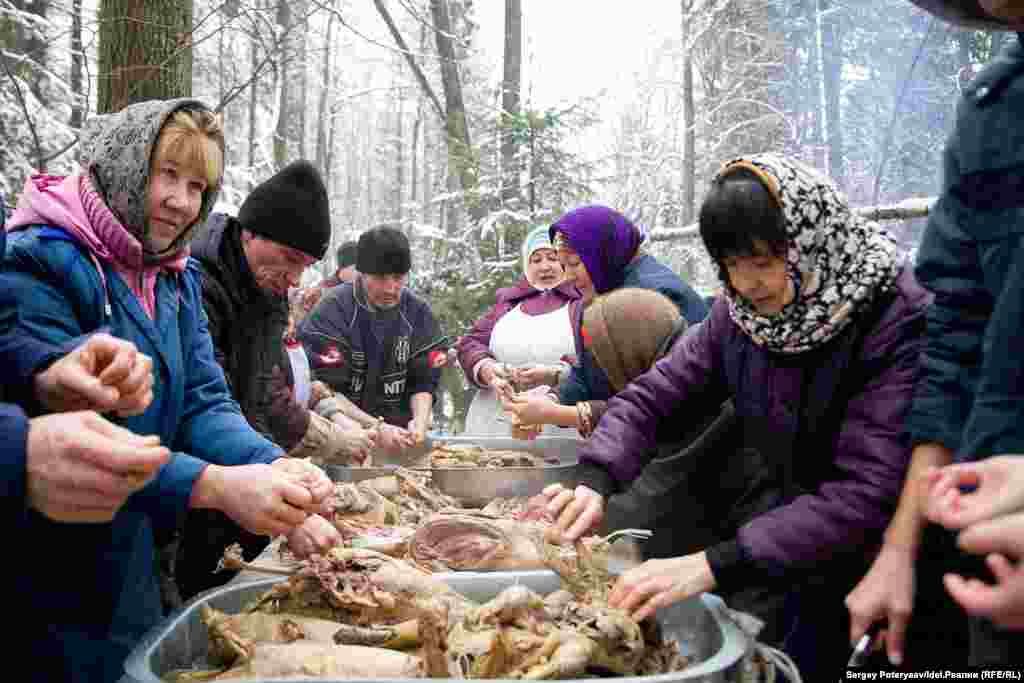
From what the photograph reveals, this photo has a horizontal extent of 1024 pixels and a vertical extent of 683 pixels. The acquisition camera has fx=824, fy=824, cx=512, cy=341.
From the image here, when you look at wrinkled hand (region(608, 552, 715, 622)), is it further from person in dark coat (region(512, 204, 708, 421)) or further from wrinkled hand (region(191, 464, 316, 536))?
person in dark coat (region(512, 204, 708, 421))

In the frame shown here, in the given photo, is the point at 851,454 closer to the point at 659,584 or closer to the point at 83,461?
the point at 659,584

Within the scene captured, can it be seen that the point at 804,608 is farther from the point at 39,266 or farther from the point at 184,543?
the point at 39,266

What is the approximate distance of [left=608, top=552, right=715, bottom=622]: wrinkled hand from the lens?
155 cm

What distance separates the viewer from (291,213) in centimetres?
283

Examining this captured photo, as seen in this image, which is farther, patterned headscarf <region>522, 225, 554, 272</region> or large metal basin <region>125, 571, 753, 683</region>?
patterned headscarf <region>522, 225, 554, 272</region>

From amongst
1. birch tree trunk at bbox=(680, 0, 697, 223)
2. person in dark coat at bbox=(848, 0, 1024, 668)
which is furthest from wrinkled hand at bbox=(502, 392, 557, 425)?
birch tree trunk at bbox=(680, 0, 697, 223)

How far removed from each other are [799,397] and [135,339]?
4.65 ft

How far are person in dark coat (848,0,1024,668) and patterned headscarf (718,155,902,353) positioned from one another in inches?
6.8

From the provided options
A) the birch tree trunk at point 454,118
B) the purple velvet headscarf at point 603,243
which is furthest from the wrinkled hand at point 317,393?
the birch tree trunk at point 454,118

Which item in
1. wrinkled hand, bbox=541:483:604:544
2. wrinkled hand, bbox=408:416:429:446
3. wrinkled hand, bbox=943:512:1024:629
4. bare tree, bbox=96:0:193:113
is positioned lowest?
wrinkled hand, bbox=408:416:429:446

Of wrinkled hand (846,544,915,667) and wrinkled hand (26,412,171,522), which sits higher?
wrinkled hand (26,412,171,522)

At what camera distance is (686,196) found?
14641 millimetres

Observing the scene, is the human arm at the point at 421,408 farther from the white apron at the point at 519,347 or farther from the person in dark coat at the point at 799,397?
the person in dark coat at the point at 799,397

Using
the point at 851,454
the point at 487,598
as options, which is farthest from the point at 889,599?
the point at 487,598
